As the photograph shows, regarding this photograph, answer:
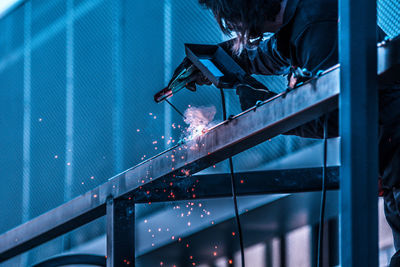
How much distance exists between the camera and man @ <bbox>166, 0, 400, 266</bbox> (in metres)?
0.71

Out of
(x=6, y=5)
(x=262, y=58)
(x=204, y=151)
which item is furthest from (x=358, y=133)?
(x=6, y=5)

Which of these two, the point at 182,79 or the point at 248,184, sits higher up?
the point at 182,79

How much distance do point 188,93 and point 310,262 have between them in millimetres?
926

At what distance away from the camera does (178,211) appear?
2375 millimetres

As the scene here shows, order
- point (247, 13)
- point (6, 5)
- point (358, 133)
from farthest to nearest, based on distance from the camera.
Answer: point (6, 5) < point (247, 13) < point (358, 133)

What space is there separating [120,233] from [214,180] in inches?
8.5

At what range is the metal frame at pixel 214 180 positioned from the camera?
1.72ft

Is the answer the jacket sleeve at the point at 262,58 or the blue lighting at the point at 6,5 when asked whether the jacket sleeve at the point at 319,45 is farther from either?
the blue lighting at the point at 6,5

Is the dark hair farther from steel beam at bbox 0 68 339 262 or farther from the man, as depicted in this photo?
steel beam at bbox 0 68 339 262

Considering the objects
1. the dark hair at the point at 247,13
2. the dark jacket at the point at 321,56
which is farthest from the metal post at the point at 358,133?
the dark hair at the point at 247,13

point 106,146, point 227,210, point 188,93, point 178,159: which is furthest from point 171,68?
point 178,159

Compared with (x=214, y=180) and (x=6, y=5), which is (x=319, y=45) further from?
(x=6, y=5)

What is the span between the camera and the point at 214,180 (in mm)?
1041

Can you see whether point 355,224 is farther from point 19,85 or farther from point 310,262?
point 19,85
